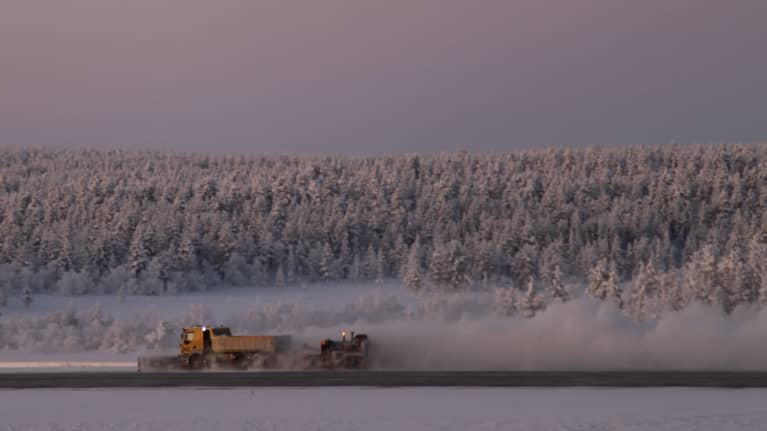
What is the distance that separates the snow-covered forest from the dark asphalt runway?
70.3 m

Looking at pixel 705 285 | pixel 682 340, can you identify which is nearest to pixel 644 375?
pixel 682 340

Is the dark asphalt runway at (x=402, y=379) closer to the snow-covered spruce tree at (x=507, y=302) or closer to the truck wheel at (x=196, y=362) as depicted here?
the truck wheel at (x=196, y=362)

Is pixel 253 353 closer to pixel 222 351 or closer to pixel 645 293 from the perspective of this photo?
pixel 222 351

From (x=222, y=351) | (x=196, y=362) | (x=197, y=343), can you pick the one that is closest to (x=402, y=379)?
(x=222, y=351)

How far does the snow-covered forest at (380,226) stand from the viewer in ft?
432

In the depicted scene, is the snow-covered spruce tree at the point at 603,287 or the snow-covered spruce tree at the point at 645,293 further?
the snow-covered spruce tree at the point at 603,287

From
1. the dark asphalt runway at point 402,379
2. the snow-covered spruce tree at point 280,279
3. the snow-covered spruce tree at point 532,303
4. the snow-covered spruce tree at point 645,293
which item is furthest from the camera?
the snow-covered spruce tree at point 280,279

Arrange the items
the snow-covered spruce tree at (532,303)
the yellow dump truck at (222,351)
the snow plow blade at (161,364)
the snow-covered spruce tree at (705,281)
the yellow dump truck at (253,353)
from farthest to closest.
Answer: the snow-covered spruce tree at (532,303), the snow-covered spruce tree at (705,281), the snow plow blade at (161,364), the yellow dump truck at (222,351), the yellow dump truck at (253,353)
